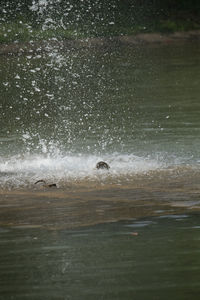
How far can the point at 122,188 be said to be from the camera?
33.1ft

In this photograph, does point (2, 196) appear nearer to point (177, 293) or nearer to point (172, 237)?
point (172, 237)

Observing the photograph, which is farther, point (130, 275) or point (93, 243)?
point (93, 243)

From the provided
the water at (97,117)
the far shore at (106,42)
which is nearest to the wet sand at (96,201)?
the water at (97,117)

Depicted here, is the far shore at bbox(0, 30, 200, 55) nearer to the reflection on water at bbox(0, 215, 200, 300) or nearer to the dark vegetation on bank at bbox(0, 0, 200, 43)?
the dark vegetation on bank at bbox(0, 0, 200, 43)

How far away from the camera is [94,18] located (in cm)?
4672

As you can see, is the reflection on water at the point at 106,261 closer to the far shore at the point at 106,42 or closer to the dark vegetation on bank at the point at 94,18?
the far shore at the point at 106,42

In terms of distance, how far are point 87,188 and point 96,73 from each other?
16.8 meters

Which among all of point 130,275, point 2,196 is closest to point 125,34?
point 2,196

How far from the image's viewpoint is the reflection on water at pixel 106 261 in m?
6.38

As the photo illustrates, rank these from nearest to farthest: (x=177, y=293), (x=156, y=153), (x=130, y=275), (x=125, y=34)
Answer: (x=177, y=293) < (x=130, y=275) < (x=156, y=153) < (x=125, y=34)

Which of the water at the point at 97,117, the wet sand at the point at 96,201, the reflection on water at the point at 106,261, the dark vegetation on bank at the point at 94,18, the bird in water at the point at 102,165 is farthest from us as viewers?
the dark vegetation on bank at the point at 94,18

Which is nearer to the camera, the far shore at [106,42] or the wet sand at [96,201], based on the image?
the wet sand at [96,201]

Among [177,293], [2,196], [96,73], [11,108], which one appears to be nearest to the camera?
[177,293]

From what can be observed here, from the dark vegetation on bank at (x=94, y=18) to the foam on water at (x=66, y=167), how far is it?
2458cm
